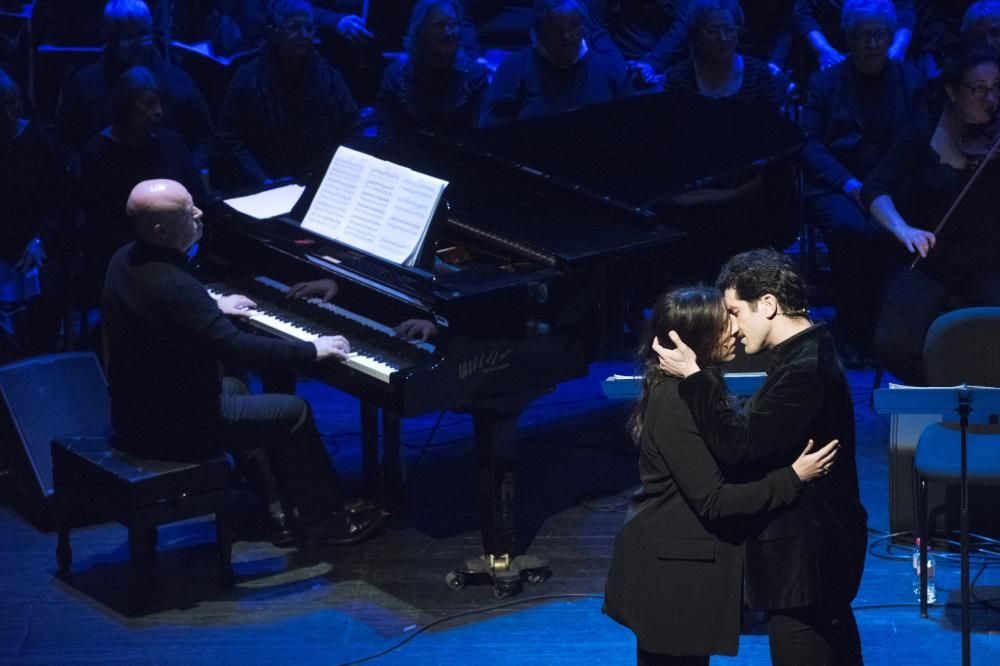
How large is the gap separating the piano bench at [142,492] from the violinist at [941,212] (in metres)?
2.82

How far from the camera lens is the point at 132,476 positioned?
4680 millimetres

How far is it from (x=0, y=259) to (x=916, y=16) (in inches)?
194

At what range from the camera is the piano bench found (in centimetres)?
470

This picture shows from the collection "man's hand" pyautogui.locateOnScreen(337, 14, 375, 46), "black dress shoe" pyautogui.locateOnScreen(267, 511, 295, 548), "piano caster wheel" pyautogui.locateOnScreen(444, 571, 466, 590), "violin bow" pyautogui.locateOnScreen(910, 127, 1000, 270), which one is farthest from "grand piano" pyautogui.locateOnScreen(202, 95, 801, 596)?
"man's hand" pyautogui.locateOnScreen(337, 14, 375, 46)

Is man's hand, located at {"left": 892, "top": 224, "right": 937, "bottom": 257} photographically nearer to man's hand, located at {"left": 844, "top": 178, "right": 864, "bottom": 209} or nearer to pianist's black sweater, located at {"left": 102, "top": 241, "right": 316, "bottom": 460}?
man's hand, located at {"left": 844, "top": 178, "right": 864, "bottom": 209}

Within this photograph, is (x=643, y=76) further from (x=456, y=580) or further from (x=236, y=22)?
(x=456, y=580)

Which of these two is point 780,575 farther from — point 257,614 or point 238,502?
point 238,502

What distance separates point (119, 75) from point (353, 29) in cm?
130

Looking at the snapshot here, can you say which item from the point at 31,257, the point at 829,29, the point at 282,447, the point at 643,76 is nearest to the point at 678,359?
the point at 282,447

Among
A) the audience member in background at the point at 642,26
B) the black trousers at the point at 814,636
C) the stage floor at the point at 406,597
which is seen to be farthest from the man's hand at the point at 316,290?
the audience member in background at the point at 642,26

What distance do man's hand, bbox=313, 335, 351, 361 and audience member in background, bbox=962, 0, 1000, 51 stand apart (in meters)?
3.81

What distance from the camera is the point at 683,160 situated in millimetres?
5773

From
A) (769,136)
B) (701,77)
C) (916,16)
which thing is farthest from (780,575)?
(916,16)

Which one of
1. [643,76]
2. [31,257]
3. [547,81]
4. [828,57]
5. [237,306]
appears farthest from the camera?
[828,57]
